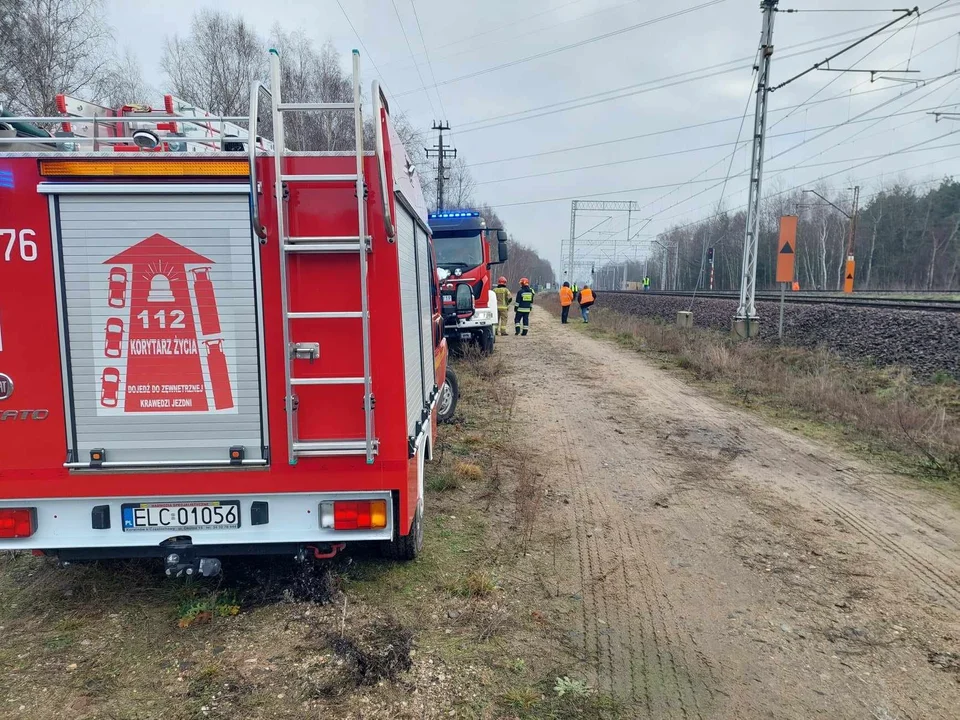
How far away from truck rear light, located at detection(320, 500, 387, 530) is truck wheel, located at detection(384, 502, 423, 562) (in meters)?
0.60

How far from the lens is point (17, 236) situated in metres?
3.15

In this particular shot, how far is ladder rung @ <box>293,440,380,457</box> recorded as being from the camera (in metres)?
3.33

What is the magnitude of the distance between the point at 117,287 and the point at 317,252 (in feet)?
3.33

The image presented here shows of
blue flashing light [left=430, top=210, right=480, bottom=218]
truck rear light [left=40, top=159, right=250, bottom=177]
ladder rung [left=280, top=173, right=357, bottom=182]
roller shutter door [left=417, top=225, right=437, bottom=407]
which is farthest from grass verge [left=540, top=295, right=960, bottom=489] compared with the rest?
truck rear light [left=40, top=159, right=250, bottom=177]

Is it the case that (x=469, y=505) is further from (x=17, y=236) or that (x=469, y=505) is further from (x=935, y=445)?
(x=935, y=445)

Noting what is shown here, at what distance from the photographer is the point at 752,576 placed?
14.2ft

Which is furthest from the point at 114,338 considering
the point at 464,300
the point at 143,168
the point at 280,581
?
the point at 464,300

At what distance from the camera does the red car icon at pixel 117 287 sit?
320 centimetres

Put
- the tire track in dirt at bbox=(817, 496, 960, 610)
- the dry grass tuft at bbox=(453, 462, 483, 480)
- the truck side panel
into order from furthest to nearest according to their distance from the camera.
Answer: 1. the dry grass tuft at bbox=(453, 462, 483, 480)
2. the tire track in dirt at bbox=(817, 496, 960, 610)
3. the truck side panel

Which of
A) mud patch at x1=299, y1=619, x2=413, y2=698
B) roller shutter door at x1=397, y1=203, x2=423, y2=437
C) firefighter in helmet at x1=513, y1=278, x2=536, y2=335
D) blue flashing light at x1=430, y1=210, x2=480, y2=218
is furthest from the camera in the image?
firefighter in helmet at x1=513, y1=278, x2=536, y2=335

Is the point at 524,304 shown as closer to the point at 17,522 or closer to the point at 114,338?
the point at 114,338

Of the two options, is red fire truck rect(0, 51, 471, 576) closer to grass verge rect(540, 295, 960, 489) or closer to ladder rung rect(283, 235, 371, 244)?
ladder rung rect(283, 235, 371, 244)

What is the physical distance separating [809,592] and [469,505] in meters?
2.67

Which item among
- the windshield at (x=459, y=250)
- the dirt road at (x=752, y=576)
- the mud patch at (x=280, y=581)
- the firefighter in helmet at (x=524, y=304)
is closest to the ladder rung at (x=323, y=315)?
the mud patch at (x=280, y=581)
